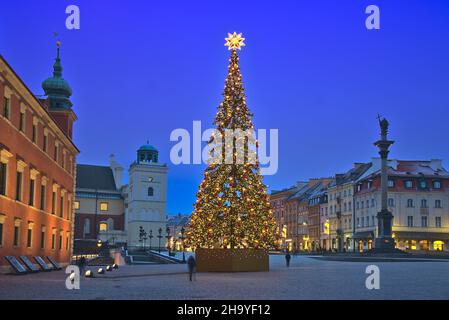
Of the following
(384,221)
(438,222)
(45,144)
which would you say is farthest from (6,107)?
(438,222)

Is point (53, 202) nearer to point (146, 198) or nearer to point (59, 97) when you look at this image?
point (59, 97)

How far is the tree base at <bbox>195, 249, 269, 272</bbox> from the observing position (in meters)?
36.0

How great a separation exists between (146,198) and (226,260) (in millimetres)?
79206

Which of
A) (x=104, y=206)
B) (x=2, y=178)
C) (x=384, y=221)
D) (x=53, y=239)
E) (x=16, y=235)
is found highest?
(x=104, y=206)

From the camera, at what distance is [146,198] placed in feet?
374

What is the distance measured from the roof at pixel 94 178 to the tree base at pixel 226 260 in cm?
8651

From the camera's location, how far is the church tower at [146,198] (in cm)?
11288

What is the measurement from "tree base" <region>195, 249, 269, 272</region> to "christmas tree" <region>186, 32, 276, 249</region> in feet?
1.22

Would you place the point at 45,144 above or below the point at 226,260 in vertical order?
above

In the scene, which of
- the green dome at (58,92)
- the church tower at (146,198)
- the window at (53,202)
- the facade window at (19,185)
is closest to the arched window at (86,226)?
the church tower at (146,198)

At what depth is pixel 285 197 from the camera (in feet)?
456
